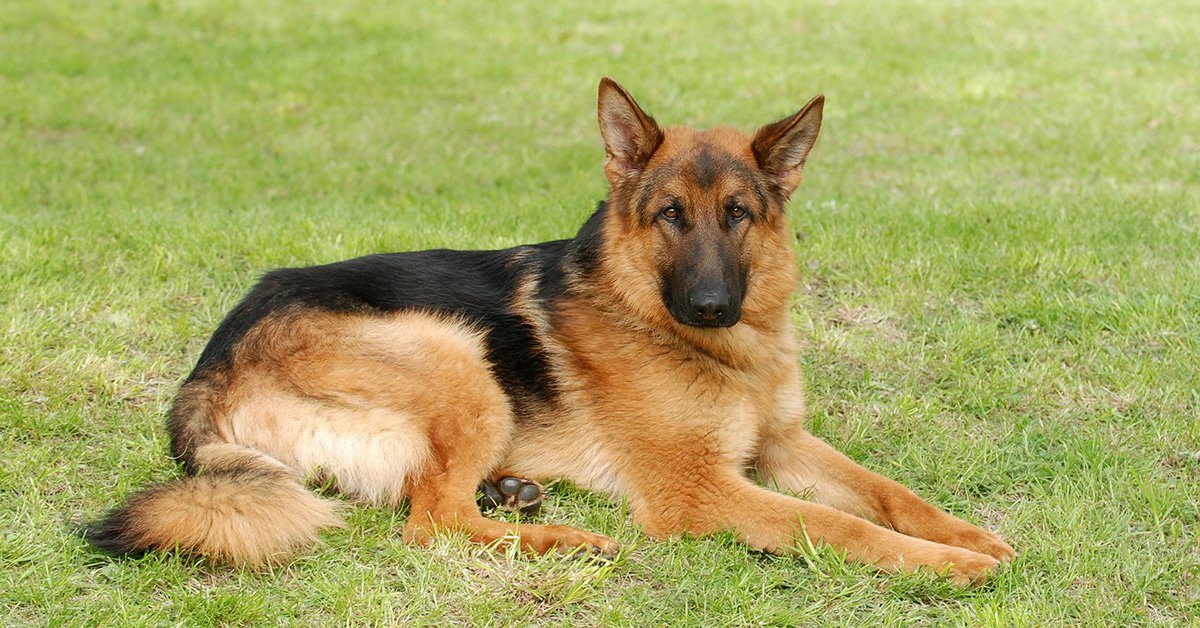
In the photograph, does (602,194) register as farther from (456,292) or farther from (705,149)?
(705,149)

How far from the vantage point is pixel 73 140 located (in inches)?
398

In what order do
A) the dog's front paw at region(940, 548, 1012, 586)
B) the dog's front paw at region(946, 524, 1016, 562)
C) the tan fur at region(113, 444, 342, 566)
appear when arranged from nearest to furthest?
Answer: the tan fur at region(113, 444, 342, 566)
the dog's front paw at region(940, 548, 1012, 586)
the dog's front paw at region(946, 524, 1016, 562)

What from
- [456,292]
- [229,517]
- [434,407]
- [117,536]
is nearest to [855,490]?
[434,407]

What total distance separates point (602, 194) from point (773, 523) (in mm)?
4661

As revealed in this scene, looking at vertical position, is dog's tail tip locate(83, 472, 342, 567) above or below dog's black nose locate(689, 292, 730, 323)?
below

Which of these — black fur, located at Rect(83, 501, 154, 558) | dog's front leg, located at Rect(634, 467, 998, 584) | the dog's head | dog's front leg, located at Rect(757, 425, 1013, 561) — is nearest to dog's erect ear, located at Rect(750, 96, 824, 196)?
the dog's head

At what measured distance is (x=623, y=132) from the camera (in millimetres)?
4531

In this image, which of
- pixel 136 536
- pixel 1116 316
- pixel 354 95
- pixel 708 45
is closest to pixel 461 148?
pixel 354 95

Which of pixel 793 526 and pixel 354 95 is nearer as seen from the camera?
pixel 793 526

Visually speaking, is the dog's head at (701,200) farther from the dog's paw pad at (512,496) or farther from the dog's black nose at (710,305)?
the dog's paw pad at (512,496)

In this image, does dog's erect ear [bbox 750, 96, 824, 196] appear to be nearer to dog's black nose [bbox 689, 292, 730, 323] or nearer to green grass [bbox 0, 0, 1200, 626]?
dog's black nose [bbox 689, 292, 730, 323]

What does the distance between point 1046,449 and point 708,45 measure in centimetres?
974

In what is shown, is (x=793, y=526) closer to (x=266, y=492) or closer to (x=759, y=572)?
(x=759, y=572)

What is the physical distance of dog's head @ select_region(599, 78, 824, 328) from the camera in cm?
422
